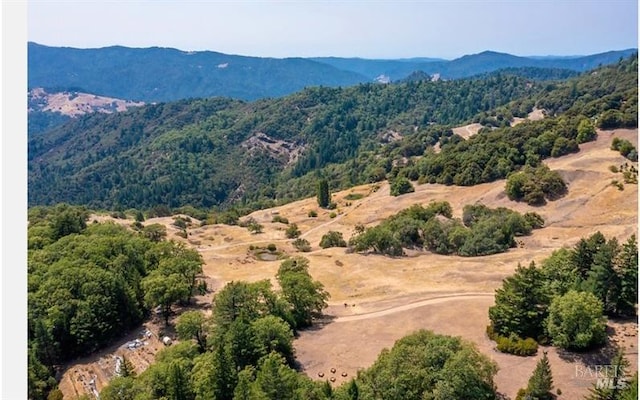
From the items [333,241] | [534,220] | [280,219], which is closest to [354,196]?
[280,219]

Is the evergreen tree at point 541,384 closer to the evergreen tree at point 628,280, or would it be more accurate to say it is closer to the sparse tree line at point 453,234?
the evergreen tree at point 628,280

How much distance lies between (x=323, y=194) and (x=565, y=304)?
8725 centimetres

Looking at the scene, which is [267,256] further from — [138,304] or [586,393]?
[586,393]

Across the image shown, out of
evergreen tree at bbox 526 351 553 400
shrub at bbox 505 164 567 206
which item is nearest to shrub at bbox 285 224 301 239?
shrub at bbox 505 164 567 206

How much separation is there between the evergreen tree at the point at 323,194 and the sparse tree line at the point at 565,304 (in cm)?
8043

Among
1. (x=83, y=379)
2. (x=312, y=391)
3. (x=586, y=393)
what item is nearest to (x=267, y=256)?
(x=83, y=379)

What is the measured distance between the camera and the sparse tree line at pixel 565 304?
141 ft

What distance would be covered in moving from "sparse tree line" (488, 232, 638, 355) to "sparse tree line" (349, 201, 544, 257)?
25.7m

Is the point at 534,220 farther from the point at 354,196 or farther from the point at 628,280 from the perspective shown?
the point at 354,196

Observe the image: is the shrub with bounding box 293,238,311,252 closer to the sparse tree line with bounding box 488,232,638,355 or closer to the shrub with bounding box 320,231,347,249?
the shrub with bounding box 320,231,347,249

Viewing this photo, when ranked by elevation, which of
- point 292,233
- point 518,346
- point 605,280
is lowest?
point 518,346

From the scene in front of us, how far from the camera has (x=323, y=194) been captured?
419ft

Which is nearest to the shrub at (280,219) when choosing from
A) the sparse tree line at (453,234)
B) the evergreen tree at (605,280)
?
the sparse tree line at (453,234)

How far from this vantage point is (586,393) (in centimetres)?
3791
